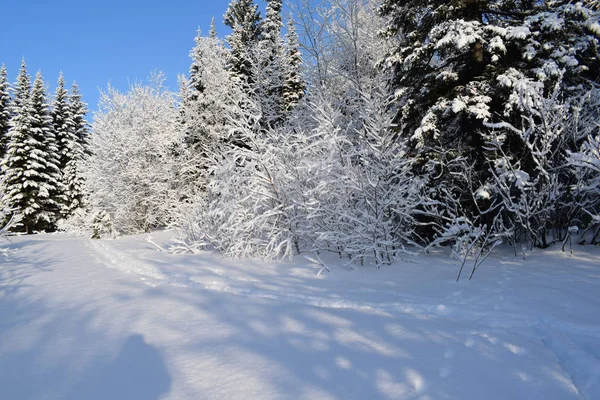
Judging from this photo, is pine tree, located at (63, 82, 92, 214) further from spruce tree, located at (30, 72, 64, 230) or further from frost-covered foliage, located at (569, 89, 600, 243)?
frost-covered foliage, located at (569, 89, 600, 243)

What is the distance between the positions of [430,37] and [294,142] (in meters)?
Result: 3.70

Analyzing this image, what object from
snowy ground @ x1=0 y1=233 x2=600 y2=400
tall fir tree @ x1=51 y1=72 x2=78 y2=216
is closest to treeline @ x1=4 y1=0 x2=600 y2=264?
snowy ground @ x1=0 y1=233 x2=600 y2=400

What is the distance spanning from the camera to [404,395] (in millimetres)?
2359

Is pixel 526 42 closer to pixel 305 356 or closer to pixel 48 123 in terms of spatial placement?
pixel 305 356

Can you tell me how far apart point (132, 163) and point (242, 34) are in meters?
9.97

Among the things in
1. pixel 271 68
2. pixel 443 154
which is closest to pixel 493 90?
pixel 443 154

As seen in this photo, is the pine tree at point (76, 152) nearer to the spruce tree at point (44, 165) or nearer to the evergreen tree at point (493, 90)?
the spruce tree at point (44, 165)

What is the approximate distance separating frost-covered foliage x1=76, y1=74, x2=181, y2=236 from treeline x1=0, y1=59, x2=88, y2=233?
572cm

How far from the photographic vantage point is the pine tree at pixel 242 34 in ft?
65.8

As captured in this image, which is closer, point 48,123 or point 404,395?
point 404,395

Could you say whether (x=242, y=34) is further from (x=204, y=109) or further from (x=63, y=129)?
(x=63, y=129)

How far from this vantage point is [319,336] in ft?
11.0

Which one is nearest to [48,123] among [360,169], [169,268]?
[169,268]

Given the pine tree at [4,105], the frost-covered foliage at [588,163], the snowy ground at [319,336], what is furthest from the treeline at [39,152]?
the frost-covered foliage at [588,163]
